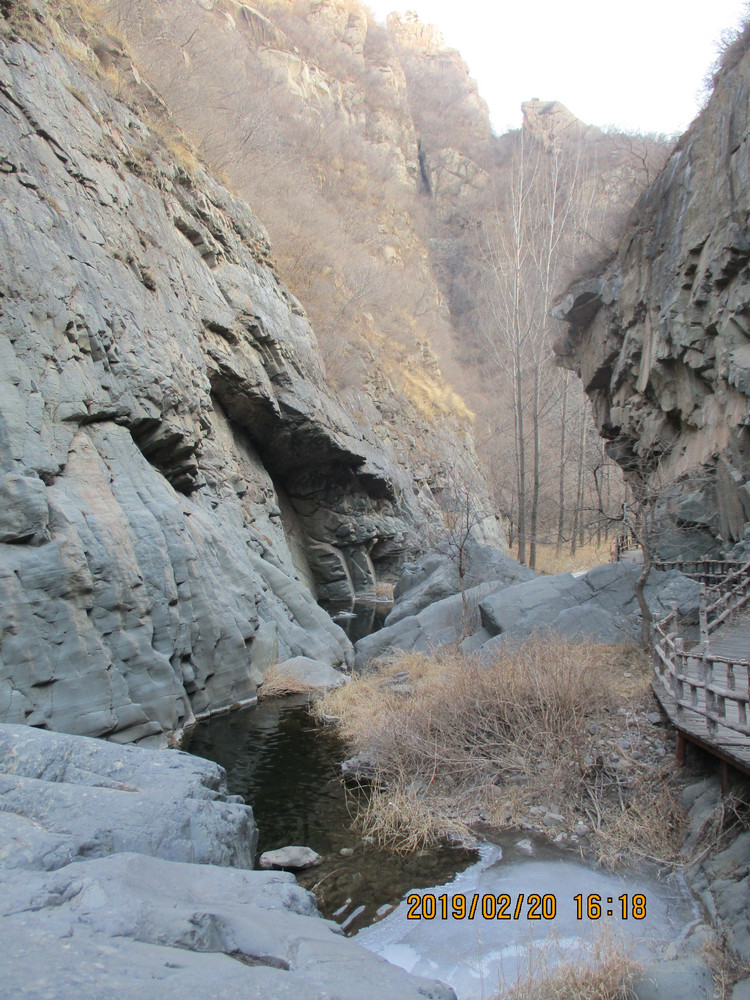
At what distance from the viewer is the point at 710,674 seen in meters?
7.00

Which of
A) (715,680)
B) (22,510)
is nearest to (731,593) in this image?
(715,680)

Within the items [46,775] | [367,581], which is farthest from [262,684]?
[367,581]

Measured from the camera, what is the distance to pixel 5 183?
463 inches

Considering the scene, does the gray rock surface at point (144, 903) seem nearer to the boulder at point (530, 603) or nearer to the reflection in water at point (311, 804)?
the reflection in water at point (311, 804)

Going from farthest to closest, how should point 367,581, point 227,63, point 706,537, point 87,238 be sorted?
point 227,63
point 367,581
point 706,537
point 87,238

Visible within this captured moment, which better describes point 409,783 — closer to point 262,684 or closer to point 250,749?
point 250,749

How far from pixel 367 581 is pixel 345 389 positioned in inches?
386

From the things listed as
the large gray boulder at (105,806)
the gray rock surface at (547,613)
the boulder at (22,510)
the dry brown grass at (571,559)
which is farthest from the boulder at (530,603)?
the dry brown grass at (571,559)

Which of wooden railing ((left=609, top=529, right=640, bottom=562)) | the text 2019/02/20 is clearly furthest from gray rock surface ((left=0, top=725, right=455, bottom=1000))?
wooden railing ((left=609, top=529, right=640, bottom=562))

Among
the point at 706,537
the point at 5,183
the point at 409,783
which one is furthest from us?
the point at 706,537

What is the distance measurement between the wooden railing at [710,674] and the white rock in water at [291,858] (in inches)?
170

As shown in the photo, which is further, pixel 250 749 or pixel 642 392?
pixel 642 392

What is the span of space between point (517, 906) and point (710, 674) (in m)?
3.14

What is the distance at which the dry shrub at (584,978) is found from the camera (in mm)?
4395
